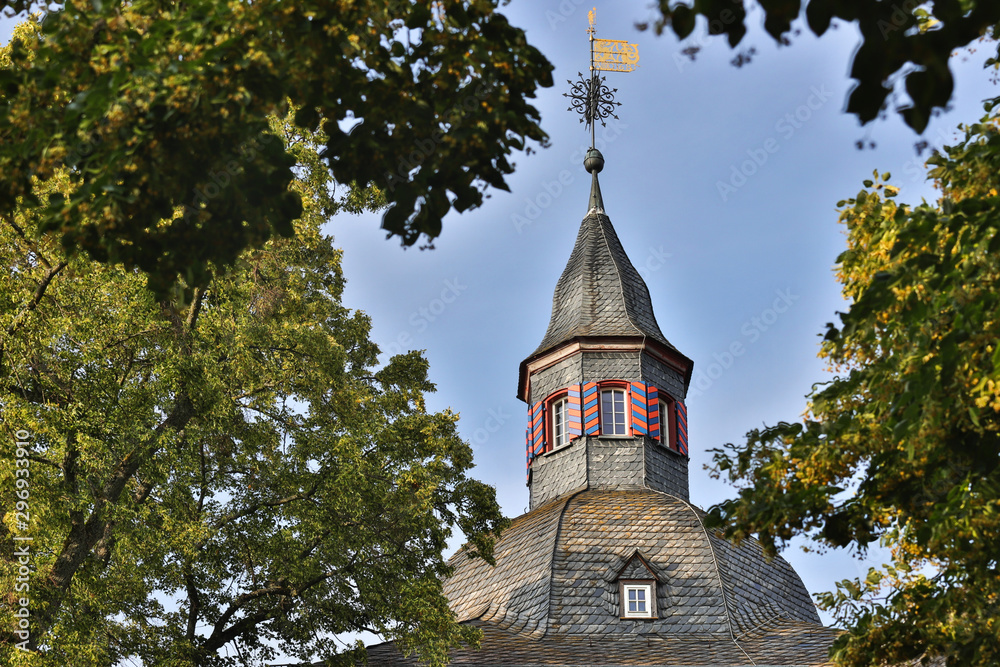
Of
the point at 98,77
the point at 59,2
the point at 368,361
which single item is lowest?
the point at 98,77

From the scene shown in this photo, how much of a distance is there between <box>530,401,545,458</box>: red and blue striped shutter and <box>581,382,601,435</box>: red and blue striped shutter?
0.98 meters

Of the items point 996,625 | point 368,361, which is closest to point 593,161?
point 368,361

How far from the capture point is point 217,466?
46.1 ft

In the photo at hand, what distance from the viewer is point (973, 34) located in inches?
138

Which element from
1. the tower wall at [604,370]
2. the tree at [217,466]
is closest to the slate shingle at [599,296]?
A: the tower wall at [604,370]

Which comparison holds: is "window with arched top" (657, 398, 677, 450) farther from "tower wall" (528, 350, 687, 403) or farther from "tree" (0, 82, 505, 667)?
"tree" (0, 82, 505, 667)

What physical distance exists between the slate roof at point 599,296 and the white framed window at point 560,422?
1.15m

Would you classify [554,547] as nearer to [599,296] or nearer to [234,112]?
[599,296]

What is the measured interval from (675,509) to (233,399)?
9969 mm

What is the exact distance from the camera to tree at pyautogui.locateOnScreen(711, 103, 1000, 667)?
6.39 metres

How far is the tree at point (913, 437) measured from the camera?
6.39 metres

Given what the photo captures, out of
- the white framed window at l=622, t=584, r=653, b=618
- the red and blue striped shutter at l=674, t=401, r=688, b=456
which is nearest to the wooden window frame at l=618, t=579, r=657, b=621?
the white framed window at l=622, t=584, r=653, b=618

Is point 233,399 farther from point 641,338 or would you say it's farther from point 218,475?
point 641,338

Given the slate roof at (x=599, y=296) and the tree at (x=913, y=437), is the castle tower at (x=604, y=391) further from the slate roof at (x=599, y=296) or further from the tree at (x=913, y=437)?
the tree at (x=913, y=437)
